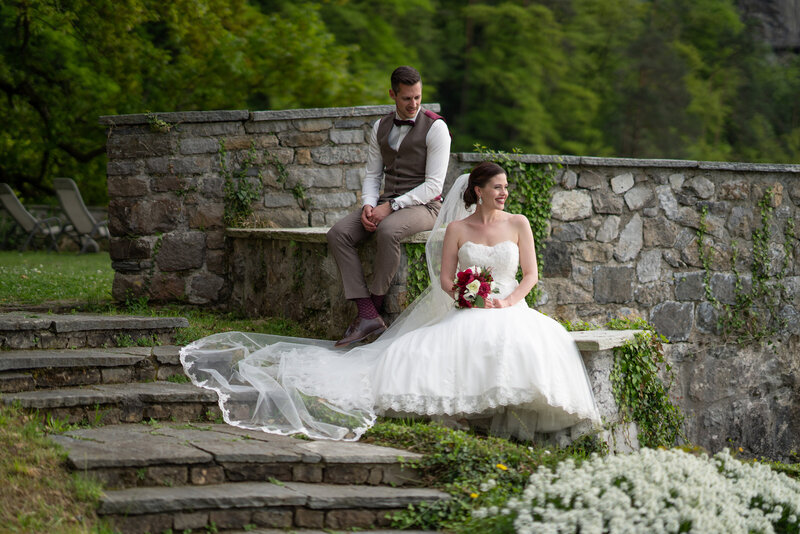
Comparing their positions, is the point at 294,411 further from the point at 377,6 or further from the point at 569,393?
the point at 377,6

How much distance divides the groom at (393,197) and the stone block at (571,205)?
115 cm

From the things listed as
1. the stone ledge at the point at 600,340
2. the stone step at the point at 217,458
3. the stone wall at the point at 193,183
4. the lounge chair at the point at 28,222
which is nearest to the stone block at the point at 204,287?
the stone wall at the point at 193,183

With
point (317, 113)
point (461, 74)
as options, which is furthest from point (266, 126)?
point (461, 74)

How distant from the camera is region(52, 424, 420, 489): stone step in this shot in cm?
384

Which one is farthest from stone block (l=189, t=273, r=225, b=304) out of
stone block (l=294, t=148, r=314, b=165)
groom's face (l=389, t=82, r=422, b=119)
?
groom's face (l=389, t=82, r=422, b=119)

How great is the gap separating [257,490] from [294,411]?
2.94 ft

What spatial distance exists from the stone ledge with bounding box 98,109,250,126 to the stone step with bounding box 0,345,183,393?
2.54 meters

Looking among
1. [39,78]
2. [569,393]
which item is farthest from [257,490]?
[39,78]

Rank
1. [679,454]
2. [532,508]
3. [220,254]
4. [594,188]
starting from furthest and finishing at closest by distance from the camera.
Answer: [220,254] → [594,188] → [679,454] → [532,508]

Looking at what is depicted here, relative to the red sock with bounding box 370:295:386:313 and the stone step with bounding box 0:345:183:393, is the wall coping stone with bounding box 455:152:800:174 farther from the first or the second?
the stone step with bounding box 0:345:183:393

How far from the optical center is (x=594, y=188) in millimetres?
6957

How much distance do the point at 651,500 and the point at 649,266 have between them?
4058mm

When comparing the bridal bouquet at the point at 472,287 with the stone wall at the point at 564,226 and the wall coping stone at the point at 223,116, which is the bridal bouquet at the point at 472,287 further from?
the wall coping stone at the point at 223,116

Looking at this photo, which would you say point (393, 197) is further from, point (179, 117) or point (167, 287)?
point (167, 287)
